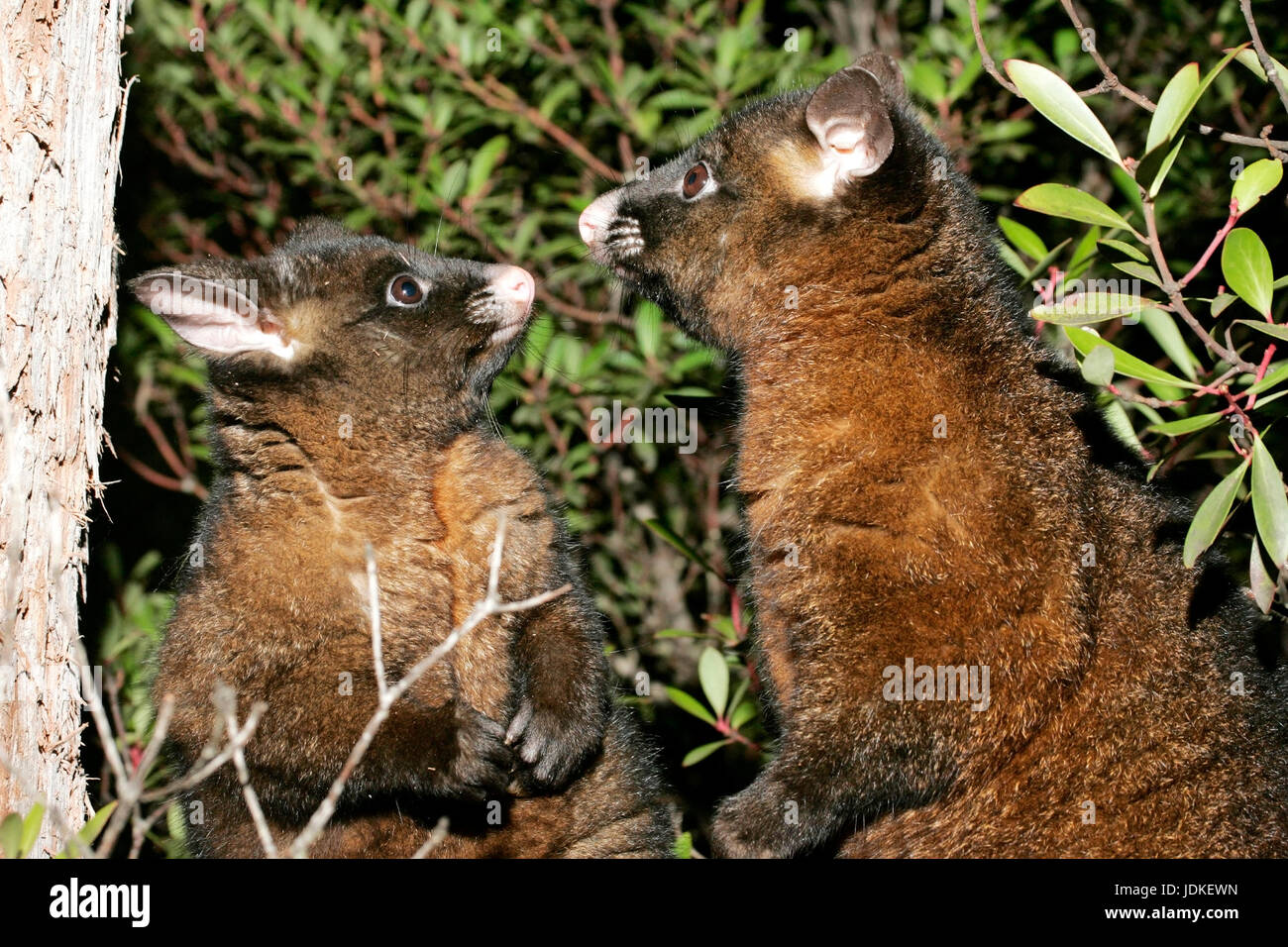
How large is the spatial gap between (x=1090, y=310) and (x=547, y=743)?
2.04 m

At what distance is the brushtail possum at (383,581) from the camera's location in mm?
3492

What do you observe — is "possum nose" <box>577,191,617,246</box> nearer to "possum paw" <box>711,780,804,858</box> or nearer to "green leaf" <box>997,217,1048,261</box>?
"green leaf" <box>997,217,1048,261</box>

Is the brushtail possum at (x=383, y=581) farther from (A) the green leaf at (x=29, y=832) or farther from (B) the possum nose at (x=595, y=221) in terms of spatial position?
(A) the green leaf at (x=29, y=832)

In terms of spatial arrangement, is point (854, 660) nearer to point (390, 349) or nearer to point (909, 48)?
point (390, 349)

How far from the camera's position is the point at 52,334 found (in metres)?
3.70

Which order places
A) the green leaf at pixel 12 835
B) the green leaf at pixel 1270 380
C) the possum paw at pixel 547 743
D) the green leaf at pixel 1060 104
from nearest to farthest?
the green leaf at pixel 12 835
the green leaf at pixel 1270 380
the green leaf at pixel 1060 104
the possum paw at pixel 547 743

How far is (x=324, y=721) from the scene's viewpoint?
11.3ft

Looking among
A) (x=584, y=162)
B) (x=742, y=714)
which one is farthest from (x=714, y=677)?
(x=584, y=162)

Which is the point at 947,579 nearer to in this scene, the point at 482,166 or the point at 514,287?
the point at 514,287

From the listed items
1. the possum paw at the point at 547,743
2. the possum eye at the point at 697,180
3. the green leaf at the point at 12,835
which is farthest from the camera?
the possum eye at the point at 697,180

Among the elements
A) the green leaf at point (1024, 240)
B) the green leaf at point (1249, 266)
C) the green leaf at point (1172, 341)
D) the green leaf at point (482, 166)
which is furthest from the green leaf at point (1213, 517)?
the green leaf at point (482, 166)

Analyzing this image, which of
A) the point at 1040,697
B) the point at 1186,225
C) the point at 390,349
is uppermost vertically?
the point at 1186,225
